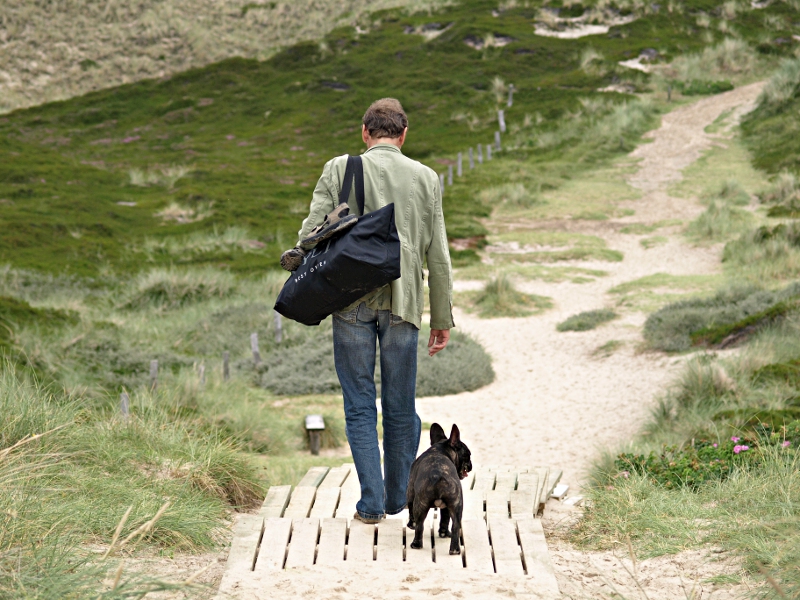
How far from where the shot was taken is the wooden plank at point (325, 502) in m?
4.67

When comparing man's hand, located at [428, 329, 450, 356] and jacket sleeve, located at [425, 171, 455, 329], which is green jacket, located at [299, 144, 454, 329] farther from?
man's hand, located at [428, 329, 450, 356]

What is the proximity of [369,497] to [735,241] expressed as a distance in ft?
52.8

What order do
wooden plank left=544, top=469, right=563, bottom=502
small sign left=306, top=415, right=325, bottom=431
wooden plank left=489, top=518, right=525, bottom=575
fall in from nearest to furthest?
wooden plank left=489, top=518, right=525, bottom=575 < wooden plank left=544, top=469, right=563, bottom=502 < small sign left=306, top=415, right=325, bottom=431

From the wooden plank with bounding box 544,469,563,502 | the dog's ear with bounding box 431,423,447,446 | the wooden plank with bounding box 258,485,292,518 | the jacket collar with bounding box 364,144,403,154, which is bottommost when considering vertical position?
the wooden plank with bounding box 544,469,563,502

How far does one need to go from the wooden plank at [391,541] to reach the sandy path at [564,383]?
11.6ft

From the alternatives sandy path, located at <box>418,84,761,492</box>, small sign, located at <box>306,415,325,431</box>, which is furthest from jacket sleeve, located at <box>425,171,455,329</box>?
small sign, located at <box>306,415,325,431</box>

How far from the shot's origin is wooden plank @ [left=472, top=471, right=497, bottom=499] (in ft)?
16.9

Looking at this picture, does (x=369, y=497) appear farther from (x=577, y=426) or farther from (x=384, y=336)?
(x=577, y=426)

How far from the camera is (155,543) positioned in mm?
3906

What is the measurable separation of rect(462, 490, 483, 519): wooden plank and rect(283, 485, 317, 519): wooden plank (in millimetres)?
877

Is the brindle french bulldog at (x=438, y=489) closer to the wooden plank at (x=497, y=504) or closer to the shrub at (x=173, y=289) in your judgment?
the wooden plank at (x=497, y=504)

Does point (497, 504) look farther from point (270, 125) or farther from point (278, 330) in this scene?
point (270, 125)

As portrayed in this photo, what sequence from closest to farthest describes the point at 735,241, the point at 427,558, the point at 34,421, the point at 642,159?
the point at 427,558 → the point at 34,421 → the point at 735,241 → the point at 642,159

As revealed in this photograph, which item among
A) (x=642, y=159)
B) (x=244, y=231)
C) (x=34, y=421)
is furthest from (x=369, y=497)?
(x=642, y=159)
